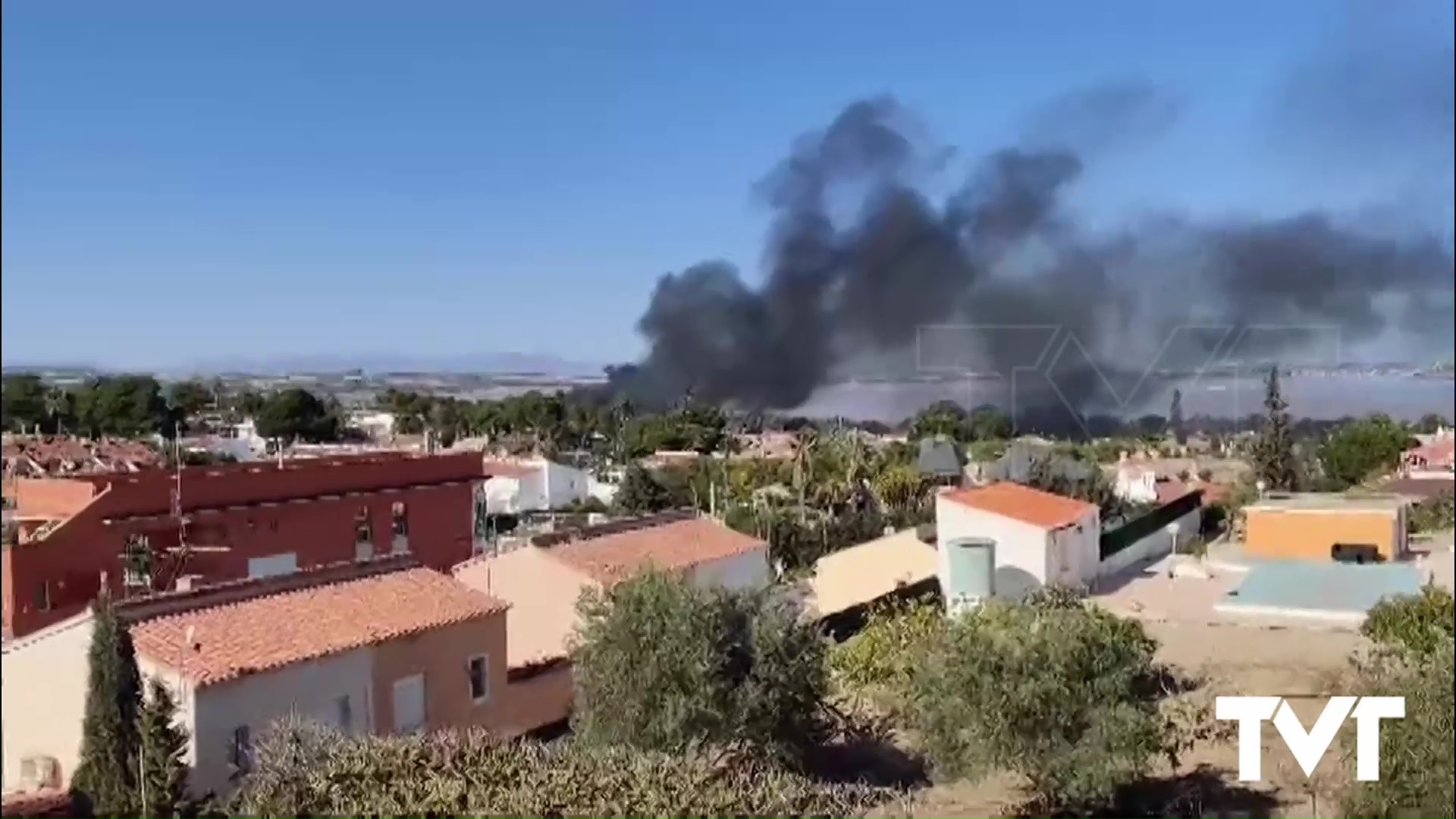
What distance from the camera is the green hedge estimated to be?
11.9 meters

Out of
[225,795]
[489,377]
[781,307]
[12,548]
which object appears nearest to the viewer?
[225,795]

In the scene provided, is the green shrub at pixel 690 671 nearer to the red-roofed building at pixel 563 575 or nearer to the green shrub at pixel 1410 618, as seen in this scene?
the red-roofed building at pixel 563 575

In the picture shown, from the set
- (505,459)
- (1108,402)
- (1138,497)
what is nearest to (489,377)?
(505,459)

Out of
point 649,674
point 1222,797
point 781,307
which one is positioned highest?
point 781,307

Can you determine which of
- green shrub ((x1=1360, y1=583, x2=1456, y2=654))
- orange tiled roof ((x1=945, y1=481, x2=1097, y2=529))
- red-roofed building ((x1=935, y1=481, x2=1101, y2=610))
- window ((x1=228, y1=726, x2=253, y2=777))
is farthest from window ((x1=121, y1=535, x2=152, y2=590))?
green shrub ((x1=1360, y1=583, x2=1456, y2=654))

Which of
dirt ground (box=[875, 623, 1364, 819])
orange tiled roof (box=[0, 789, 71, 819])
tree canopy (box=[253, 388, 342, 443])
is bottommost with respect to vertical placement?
dirt ground (box=[875, 623, 1364, 819])

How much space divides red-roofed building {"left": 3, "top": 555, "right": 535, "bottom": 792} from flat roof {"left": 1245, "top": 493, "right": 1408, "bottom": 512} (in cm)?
737

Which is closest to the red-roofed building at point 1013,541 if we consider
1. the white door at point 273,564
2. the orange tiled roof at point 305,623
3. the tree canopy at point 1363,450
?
the tree canopy at point 1363,450

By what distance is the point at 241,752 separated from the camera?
5.33 meters

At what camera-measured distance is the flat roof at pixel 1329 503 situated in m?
11.2

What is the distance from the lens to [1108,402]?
10914mm

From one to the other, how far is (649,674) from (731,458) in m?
6.04

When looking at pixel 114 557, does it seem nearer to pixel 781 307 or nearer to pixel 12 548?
pixel 12 548

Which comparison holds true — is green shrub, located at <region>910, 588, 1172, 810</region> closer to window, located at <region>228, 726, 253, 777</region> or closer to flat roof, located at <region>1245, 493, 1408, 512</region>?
window, located at <region>228, 726, 253, 777</region>
